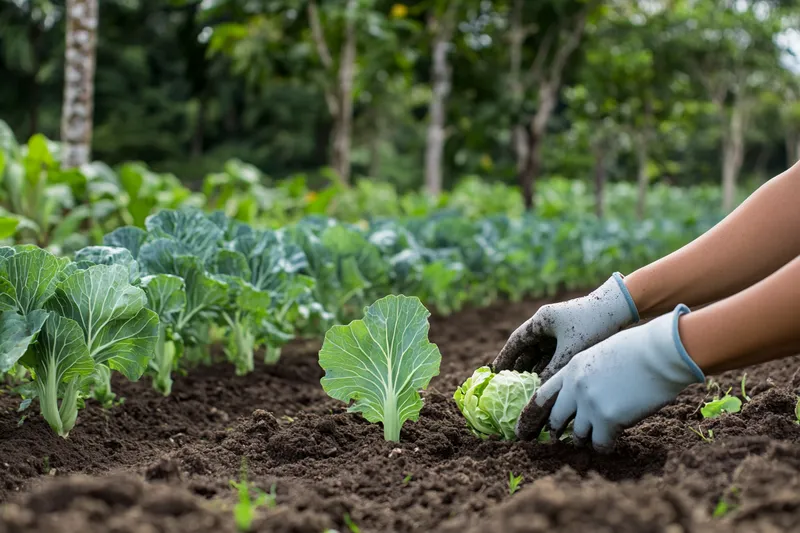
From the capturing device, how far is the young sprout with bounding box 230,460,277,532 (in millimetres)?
1381

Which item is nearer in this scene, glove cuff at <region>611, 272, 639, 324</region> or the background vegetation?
glove cuff at <region>611, 272, 639, 324</region>

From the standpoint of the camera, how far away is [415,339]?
7.43ft

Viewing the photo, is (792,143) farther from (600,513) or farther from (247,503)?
(247,503)

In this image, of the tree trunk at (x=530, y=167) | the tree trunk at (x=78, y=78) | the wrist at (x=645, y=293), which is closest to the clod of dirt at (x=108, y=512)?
the wrist at (x=645, y=293)

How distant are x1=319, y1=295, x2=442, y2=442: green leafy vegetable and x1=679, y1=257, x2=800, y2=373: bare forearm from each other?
712mm

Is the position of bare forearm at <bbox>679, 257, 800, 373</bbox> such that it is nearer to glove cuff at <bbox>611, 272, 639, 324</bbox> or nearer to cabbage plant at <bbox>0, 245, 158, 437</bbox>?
glove cuff at <bbox>611, 272, 639, 324</bbox>

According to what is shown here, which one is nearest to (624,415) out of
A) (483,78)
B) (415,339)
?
(415,339)

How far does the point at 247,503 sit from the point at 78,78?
5.29 meters

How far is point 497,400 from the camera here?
226 cm

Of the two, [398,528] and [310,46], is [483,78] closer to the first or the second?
[310,46]

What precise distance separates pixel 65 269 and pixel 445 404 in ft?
4.32

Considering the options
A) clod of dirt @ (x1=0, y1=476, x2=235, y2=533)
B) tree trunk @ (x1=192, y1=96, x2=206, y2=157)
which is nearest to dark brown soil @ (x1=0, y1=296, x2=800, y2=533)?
clod of dirt @ (x1=0, y1=476, x2=235, y2=533)

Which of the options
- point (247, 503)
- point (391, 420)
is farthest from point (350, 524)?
point (391, 420)

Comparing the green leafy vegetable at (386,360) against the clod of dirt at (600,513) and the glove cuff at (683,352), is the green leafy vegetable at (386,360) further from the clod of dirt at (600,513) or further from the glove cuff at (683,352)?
the clod of dirt at (600,513)
